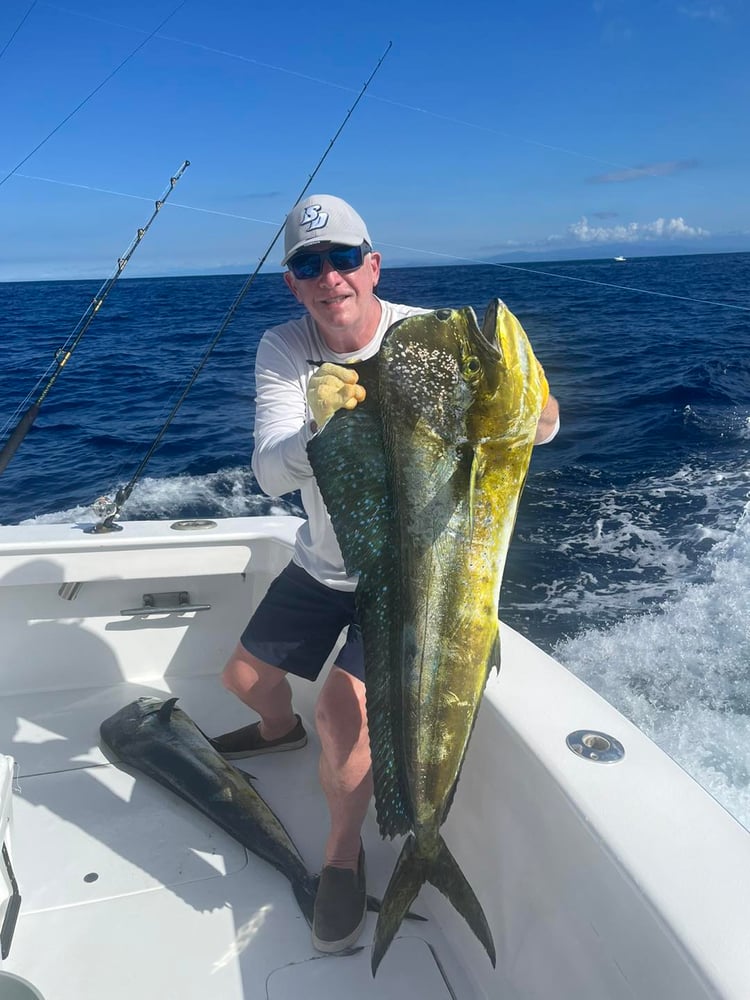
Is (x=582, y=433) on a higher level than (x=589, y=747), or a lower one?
lower

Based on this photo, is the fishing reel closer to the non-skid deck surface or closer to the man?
the non-skid deck surface

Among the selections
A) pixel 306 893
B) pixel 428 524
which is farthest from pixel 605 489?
pixel 428 524

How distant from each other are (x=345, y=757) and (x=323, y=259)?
4.56ft

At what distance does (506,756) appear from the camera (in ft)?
6.12

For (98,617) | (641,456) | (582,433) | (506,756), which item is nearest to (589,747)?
(506,756)

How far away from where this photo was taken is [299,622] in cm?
241

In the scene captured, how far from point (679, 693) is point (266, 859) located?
249 cm

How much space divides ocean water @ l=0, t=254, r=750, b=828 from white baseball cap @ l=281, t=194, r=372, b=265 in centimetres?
210

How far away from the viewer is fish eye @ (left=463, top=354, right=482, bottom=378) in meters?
1.34

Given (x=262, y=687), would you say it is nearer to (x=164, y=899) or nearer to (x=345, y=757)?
(x=345, y=757)

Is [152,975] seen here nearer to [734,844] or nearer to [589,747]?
[589,747]

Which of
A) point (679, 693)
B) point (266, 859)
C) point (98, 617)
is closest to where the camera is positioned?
point (266, 859)

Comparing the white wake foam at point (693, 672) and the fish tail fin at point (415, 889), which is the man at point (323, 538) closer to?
the fish tail fin at point (415, 889)

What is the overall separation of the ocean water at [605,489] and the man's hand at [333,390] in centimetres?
239
